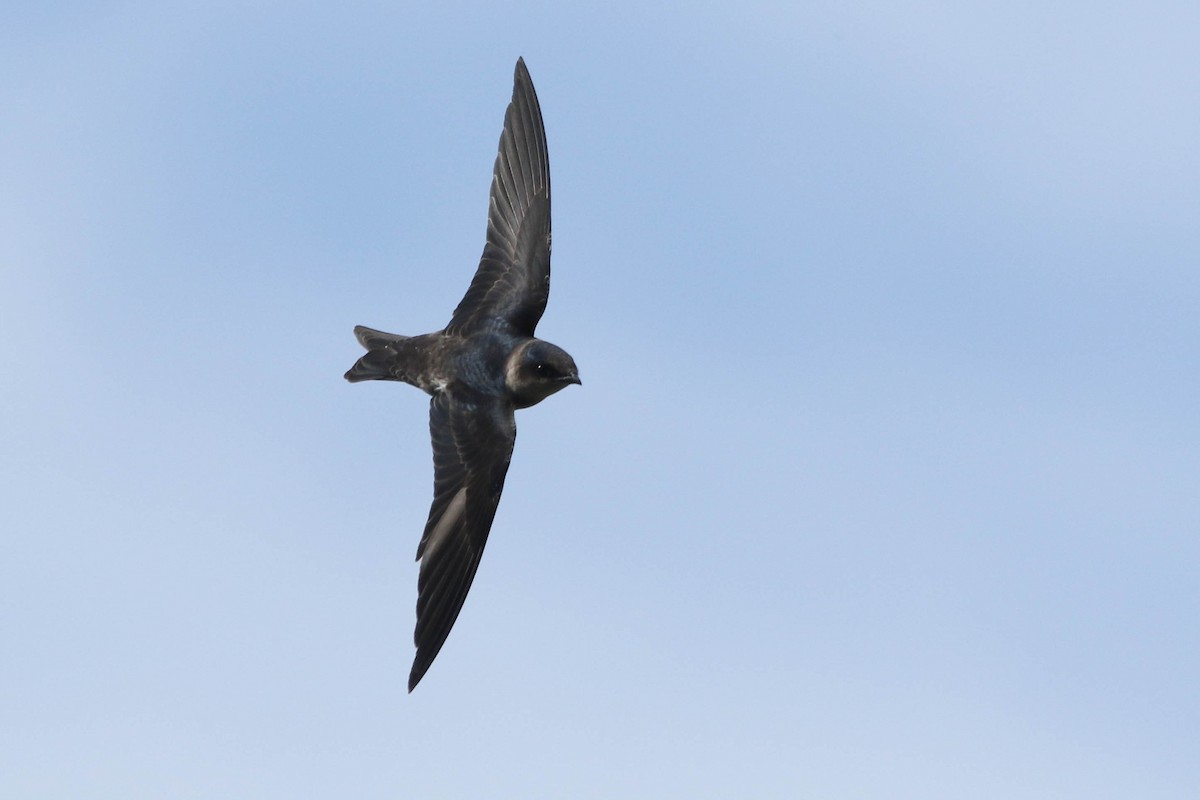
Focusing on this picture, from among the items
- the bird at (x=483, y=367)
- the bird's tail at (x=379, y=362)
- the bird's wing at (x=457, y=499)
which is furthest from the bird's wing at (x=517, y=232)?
the bird's wing at (x=457, y=499)

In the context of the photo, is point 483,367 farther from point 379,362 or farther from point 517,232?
point 517,232

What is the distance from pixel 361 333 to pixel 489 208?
5.21 feet

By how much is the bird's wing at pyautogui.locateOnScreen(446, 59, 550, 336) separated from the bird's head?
0.60m

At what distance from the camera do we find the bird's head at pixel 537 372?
40.2ft

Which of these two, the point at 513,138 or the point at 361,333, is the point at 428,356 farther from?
the point at 513,138

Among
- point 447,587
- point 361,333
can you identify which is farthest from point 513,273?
point 447,587

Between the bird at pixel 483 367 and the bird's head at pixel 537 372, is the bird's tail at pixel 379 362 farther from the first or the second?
the bird's head at pixel 537 372

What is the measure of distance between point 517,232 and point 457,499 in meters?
2.51

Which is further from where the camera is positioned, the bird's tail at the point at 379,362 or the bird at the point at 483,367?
the bird's tail at the point at 379,362

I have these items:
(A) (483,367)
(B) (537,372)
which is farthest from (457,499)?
(B) (537,372)

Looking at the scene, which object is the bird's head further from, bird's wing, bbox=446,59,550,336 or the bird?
bird's wing, bbox=446,59,550,336

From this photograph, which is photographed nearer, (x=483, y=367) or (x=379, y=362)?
(x=483, y=367)

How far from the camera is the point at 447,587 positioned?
12367 mm

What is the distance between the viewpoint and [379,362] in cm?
1327
